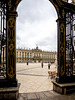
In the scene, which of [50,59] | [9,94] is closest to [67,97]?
[9,94]

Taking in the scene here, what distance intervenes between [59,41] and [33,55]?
271 ft

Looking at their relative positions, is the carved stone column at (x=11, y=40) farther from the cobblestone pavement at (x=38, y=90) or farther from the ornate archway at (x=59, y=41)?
the cobblestone pavement at (x=38, y=90)

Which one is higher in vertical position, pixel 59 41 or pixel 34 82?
pixel 59 41

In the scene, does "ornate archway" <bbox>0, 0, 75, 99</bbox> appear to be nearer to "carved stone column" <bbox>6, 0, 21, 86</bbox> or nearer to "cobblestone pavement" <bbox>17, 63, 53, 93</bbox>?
"carved stone column" <bbox>6, 0, 21, 86</bbox>

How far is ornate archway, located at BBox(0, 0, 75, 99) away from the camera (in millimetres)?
3807

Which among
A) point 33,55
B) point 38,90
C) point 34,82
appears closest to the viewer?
point 38,90

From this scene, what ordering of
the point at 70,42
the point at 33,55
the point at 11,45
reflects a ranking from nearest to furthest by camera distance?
the point at 11,45
the point at 70,42
the point at 33,55

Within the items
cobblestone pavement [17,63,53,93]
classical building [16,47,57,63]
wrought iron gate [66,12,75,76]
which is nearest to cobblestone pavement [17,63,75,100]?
cobblestone pavement [17,63,53,93]

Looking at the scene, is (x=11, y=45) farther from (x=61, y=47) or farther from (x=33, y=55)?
(x=33, y=55)

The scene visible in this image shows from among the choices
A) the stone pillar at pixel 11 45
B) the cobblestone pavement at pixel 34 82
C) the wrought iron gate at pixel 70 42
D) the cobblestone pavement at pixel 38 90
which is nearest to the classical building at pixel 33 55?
the cobblestone pavement at pixel 34 82

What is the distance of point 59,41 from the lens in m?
4.42

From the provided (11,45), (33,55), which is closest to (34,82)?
(11,45)

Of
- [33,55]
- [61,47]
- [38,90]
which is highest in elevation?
[61,47]

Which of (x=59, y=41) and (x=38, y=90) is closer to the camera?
(x=59, y=41)
